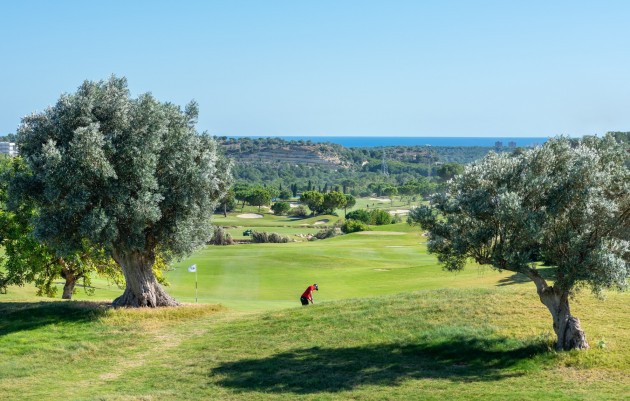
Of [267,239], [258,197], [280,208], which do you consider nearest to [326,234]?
[267,239]

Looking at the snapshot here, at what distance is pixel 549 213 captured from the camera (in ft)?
73.0

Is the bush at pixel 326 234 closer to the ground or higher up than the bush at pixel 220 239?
closer to the ground

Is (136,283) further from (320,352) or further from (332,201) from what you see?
(332,201)

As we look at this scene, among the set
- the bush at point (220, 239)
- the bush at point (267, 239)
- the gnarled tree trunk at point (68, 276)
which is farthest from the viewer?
the bush at point (267, 239)

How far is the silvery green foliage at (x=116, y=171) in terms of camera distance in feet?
100

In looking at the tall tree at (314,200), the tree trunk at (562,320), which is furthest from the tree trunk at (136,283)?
the tall tree at (314,200)

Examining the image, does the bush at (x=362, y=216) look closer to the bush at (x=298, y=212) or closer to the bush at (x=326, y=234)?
the bush at (x=298, y=212)

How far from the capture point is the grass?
2177cm

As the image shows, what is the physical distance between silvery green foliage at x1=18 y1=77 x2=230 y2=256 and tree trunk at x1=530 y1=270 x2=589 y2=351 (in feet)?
52.3

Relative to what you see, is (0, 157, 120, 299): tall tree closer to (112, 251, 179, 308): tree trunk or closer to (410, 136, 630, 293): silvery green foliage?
(112, 251, 179, 308): tree trunk

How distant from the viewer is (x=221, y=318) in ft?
108

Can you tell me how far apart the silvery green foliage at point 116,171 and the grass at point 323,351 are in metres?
3.79

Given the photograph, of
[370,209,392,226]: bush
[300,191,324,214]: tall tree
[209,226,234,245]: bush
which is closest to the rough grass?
[209,226,234,245]: bush

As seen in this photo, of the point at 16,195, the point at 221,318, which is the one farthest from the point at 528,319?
the point at 16,195
